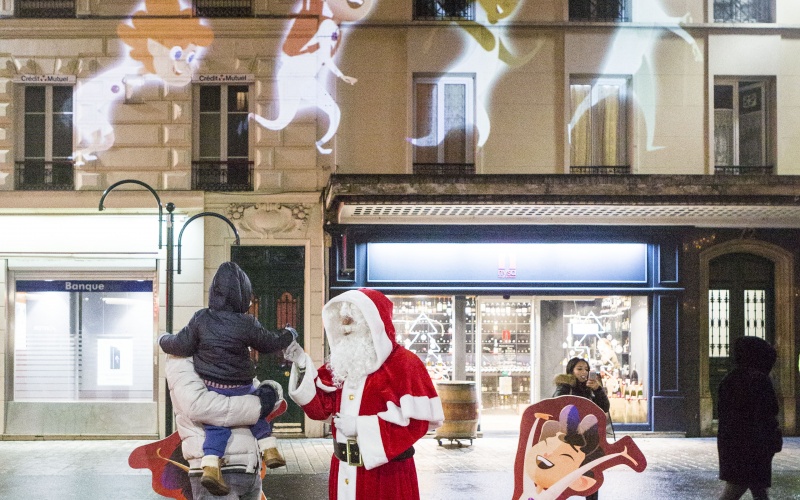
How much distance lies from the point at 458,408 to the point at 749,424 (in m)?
7.12

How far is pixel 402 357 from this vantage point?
18.4 feet

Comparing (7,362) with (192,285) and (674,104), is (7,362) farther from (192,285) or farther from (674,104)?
(674,104)

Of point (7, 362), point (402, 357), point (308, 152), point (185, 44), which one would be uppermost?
point (185, 44)

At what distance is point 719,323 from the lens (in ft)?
52.3

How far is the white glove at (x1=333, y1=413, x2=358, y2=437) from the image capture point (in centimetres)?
541

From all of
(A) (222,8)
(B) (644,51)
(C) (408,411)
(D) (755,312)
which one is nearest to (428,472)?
(C) (408,411)

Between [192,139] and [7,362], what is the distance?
487cm

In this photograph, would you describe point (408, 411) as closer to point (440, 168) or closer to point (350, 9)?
point (440, 168)

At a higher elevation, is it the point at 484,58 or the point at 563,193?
the point at 484,58

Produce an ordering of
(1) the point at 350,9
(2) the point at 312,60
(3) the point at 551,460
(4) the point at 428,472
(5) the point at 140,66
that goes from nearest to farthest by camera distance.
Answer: (3) the point at 551,460
(4) the point at 428,472
(5) the point at 140,66
(2) the point at 312,60
(1) the point at 350,9

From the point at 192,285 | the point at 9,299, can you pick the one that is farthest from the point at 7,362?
the point at 192,285

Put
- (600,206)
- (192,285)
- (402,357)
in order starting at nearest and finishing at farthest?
(402,357) < (600,206) < (192,285)

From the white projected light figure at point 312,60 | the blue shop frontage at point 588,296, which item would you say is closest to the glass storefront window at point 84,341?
the blue shop frontage at point 588,296

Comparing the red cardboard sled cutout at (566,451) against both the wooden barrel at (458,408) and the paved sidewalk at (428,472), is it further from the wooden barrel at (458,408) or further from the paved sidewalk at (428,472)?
the wooden barrel at (458,408)
